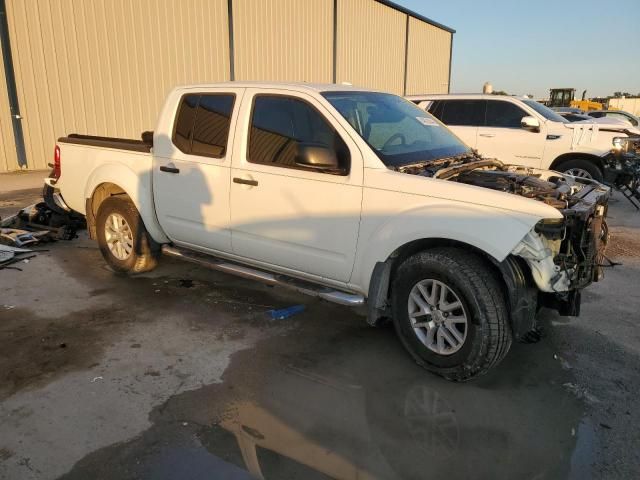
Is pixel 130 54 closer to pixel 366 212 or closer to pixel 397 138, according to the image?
pixel 397 138

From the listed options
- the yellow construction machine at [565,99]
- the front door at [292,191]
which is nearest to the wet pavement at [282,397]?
the front door at [292,191]

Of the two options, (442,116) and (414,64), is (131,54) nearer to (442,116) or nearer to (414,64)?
(442,116)

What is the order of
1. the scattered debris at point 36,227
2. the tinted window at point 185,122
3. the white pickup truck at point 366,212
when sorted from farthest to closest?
the scattered debris at point 36,227 → the tinted window at point 185,122 → the white pickup truck at point 366,212

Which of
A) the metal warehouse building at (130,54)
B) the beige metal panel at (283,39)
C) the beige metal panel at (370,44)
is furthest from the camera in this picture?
the beige metal panel at (370,44)

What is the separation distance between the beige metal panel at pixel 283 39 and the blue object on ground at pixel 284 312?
44.8 ft

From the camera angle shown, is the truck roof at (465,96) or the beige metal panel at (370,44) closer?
the truck roof at (465,96)

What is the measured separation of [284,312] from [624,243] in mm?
4995

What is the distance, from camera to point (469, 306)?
10.8 feet

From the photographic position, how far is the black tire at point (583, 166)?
905 cm

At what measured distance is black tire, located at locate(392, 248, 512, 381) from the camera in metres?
3.25

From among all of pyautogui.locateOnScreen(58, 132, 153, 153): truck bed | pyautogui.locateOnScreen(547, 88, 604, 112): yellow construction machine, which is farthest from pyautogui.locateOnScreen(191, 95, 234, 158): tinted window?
pyautogui.locateOnScreen(547, 88, 604, 112): yellow construction machine

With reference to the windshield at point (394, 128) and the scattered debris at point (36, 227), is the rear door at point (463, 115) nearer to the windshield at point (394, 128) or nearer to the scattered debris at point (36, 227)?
the windshield at point (394, 128)

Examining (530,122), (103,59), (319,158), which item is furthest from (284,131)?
(103,59)

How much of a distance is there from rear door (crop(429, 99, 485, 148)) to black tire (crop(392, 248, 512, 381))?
6.89 metres
